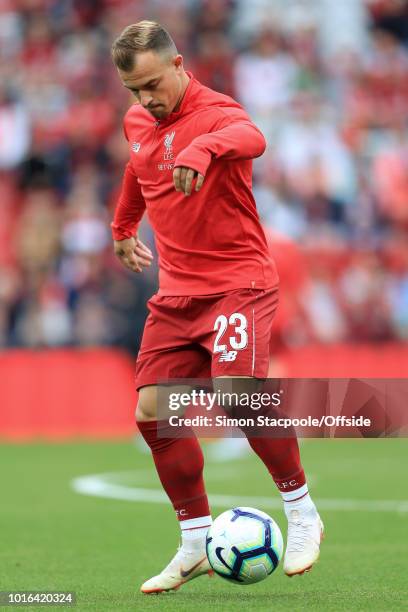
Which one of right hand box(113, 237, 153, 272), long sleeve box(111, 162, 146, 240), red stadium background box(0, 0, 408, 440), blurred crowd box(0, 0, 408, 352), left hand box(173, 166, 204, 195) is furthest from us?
blurred crowd box(0, 0, 408, 352)

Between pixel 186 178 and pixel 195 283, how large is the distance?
2.59 feet

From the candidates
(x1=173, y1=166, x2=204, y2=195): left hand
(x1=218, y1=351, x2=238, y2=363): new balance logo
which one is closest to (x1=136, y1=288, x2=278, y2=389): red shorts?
(x1=218, y1=351, x2=238, y2=363): new balance logo

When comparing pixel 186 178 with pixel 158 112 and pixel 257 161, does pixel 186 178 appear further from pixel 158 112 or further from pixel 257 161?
pixel 257 161

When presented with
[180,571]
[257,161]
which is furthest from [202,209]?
[257,161]

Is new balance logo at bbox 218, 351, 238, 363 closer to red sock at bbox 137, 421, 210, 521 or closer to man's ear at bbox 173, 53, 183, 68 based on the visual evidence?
red sock at bbox 137, 421, 210, 521

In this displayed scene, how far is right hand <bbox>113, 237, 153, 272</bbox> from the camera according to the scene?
20.9 ft

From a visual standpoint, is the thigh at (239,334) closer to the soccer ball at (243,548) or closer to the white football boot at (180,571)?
the soccer ball at (243,548)

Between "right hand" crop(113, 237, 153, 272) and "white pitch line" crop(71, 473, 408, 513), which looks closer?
"right hand" crop(113, 237, 153, 272)

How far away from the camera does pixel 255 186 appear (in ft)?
53.0

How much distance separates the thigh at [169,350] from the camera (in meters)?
5.88

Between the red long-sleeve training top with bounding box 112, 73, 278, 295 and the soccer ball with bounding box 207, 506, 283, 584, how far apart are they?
1.02m

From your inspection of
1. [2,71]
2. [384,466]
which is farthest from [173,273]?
[2,71]

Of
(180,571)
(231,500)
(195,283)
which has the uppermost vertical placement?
(195,283)

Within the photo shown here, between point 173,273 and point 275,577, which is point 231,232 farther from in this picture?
point 275,577
